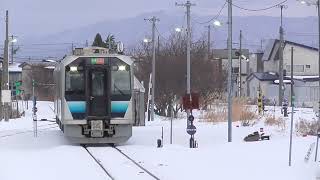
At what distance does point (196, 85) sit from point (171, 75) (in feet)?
8.14

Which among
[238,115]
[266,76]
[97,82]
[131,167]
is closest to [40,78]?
[266,76]

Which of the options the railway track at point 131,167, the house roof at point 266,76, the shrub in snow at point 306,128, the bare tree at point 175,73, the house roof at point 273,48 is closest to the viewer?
the railway track at point 131,167

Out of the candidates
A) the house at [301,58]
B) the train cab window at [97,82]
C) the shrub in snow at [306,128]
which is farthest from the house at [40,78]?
the train cab window at [97,82]

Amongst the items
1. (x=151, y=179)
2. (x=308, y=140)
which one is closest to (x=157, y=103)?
(x=308, y=140)

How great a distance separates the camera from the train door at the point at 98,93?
2144cm

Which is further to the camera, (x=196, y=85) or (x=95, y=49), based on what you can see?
(x=196, y=85)

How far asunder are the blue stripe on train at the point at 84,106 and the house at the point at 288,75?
52.7 m

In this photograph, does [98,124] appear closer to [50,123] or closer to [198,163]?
[198,163]

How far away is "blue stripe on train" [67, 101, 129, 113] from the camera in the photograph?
2127 centimetres

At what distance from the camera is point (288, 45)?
285 ft

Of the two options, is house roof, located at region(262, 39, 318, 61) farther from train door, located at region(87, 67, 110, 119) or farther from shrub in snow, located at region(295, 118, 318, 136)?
train door, located at region(87, 67, 110, 119)

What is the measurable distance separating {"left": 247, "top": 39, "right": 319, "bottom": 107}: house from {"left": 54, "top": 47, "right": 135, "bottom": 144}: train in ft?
173

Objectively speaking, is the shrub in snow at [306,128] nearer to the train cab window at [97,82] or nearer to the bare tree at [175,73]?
the train cab window at [97,82]

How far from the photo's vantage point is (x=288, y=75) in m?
85.7
